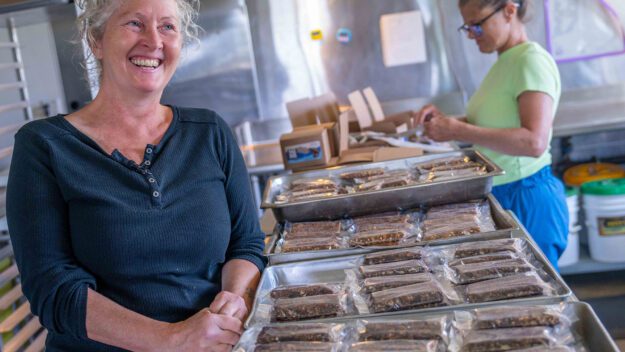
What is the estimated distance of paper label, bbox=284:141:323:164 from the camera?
8.03ft

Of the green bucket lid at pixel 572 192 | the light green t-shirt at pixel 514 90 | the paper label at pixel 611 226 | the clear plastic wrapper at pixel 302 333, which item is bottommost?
the paper label at pixel 611 226

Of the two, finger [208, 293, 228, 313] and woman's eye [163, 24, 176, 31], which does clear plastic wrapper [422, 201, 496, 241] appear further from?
woman's eye [163, 24, 176, 31]

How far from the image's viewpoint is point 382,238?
1.60 metres

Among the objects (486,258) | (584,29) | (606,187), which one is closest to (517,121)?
(486,258)

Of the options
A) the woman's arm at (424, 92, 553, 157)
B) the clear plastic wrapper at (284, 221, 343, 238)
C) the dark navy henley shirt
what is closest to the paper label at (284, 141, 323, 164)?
the woman's arm at (424, 92, 553, 157)

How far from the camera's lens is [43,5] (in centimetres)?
266

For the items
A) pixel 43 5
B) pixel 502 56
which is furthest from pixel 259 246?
pixel 43 5

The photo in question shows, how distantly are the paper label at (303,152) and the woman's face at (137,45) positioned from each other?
1.02m

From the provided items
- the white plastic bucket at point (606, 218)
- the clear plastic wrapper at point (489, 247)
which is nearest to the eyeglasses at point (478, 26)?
the clear plastic wrapper at point (489, 247)

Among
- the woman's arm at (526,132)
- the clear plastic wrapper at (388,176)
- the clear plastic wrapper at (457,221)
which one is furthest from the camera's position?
the woman's arm at (526,132)

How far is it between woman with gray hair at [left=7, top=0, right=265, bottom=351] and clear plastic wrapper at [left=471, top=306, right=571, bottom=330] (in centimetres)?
47

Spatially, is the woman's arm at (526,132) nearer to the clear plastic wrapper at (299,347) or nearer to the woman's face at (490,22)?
the woman's face at (490,22)

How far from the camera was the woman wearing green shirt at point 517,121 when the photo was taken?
2.22 meters

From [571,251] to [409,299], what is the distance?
2700 mm
